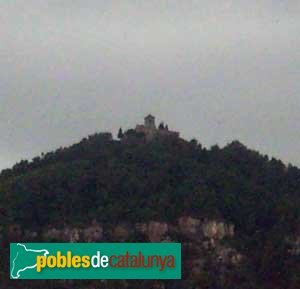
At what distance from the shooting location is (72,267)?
189 metres

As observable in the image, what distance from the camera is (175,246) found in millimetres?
197125

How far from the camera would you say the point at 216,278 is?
198125 millimetres

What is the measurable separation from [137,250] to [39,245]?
899 cm

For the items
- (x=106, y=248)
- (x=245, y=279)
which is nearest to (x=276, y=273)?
(x=245, y=279)

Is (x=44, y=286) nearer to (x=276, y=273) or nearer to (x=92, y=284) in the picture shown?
(x=92, y=284)

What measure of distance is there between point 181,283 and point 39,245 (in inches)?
470

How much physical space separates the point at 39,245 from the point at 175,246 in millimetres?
10998

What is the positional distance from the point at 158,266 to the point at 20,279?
13.3 metres

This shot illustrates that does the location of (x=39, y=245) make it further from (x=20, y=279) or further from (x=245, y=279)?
(x=245, y=279)

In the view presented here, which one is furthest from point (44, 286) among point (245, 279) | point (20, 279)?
point (245, 279)

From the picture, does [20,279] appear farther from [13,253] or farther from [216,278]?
[216,278]

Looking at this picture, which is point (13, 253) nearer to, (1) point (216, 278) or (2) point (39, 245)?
(2) point (39, 245)

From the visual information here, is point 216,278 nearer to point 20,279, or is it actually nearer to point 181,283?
point 181,283

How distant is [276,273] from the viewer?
199250mm
